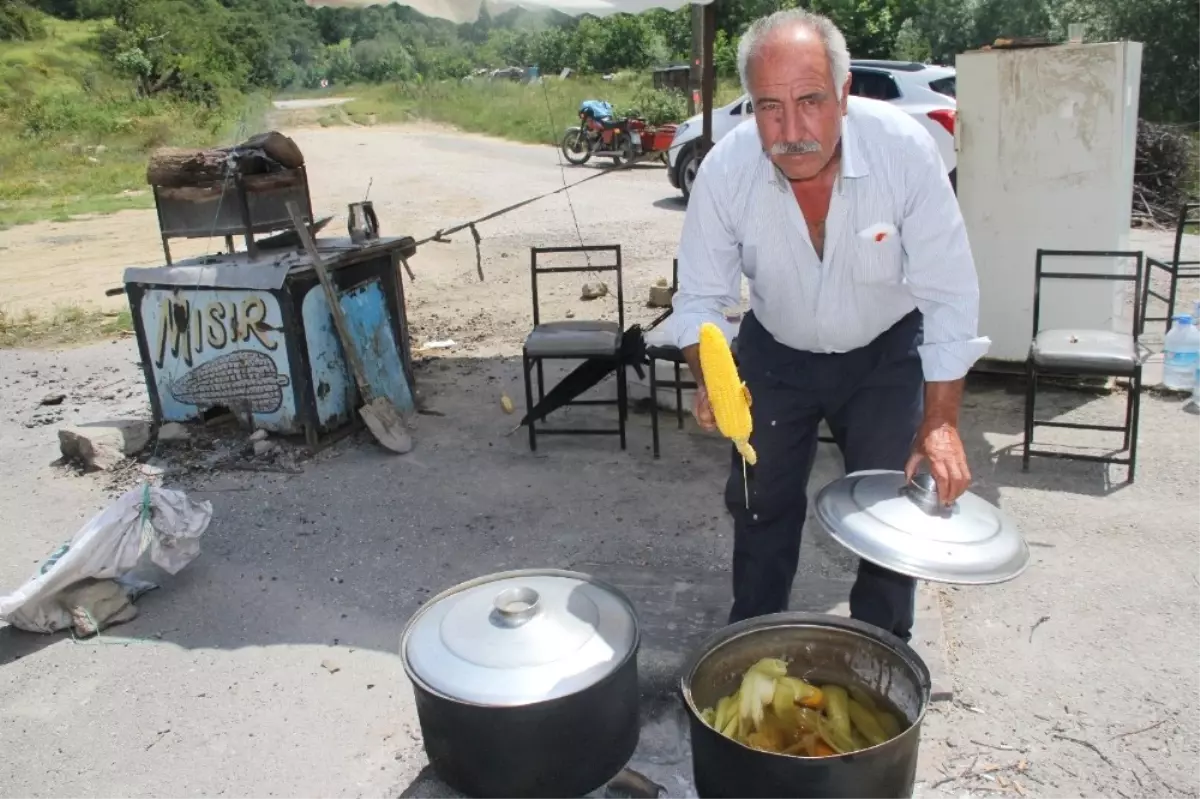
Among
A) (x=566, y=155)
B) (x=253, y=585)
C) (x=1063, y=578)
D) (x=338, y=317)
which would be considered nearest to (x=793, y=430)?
(x=1063, y=578)

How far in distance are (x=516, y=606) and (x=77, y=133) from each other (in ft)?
96.8

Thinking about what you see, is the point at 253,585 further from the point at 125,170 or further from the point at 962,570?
the point at 125,170

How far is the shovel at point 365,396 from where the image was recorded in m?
5.09

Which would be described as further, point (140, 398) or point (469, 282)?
point (469, 282)

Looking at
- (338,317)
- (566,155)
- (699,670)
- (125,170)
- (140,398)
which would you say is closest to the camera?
(699,670)

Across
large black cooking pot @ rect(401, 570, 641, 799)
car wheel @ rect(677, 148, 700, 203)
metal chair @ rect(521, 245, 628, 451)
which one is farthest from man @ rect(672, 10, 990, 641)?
car wheel @ rect(677, 148, 700, 203)

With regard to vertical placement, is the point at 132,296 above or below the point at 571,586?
above

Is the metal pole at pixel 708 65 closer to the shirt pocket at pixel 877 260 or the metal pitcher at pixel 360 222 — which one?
the metal pitcher at pixel 360 222

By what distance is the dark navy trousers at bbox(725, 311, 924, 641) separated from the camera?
8.66ft

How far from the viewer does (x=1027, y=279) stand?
5598 millimetres

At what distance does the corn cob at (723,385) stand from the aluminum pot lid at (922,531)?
0.29 m

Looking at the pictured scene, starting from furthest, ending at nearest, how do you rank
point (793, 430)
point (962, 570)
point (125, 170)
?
point (125, 170) → point (793, 430) → point (962, 570)

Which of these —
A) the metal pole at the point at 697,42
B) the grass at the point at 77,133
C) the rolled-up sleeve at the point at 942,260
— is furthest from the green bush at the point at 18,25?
the rolled-up sleeve at the point at 942,260

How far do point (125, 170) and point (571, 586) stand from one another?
2220 cm
